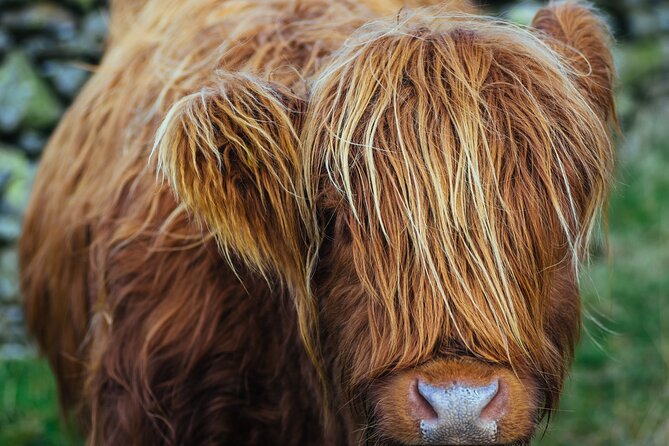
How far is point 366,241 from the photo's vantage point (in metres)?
2.03

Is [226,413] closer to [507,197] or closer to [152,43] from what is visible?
[507,197]

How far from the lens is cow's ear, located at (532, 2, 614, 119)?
231 centimetres

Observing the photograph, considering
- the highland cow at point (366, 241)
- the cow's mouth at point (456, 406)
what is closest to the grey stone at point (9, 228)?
the highland cow at point (366, 241)

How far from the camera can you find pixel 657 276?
5.23m

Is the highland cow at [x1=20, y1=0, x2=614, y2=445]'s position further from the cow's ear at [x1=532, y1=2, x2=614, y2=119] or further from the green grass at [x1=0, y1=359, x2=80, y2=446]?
the green grass at [x1=0, y1=359, x2=80, y2=446]

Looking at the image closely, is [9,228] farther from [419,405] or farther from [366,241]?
[419,405]

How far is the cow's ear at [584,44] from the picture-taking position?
2.31m

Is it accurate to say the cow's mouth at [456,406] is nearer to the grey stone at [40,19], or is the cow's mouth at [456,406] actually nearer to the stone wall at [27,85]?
the stone wall at [27,85]

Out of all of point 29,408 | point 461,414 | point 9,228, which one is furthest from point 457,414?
point 9,228

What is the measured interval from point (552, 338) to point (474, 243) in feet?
1.10

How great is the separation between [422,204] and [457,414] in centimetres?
44

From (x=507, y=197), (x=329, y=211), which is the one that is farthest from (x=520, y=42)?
(x=329, y=211)

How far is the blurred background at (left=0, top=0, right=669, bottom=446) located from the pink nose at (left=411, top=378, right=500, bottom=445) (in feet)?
6.29

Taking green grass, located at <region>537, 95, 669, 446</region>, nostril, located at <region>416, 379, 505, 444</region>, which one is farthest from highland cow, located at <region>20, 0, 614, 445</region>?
green grass, located at <region>537, 95, 669, 446</region>
